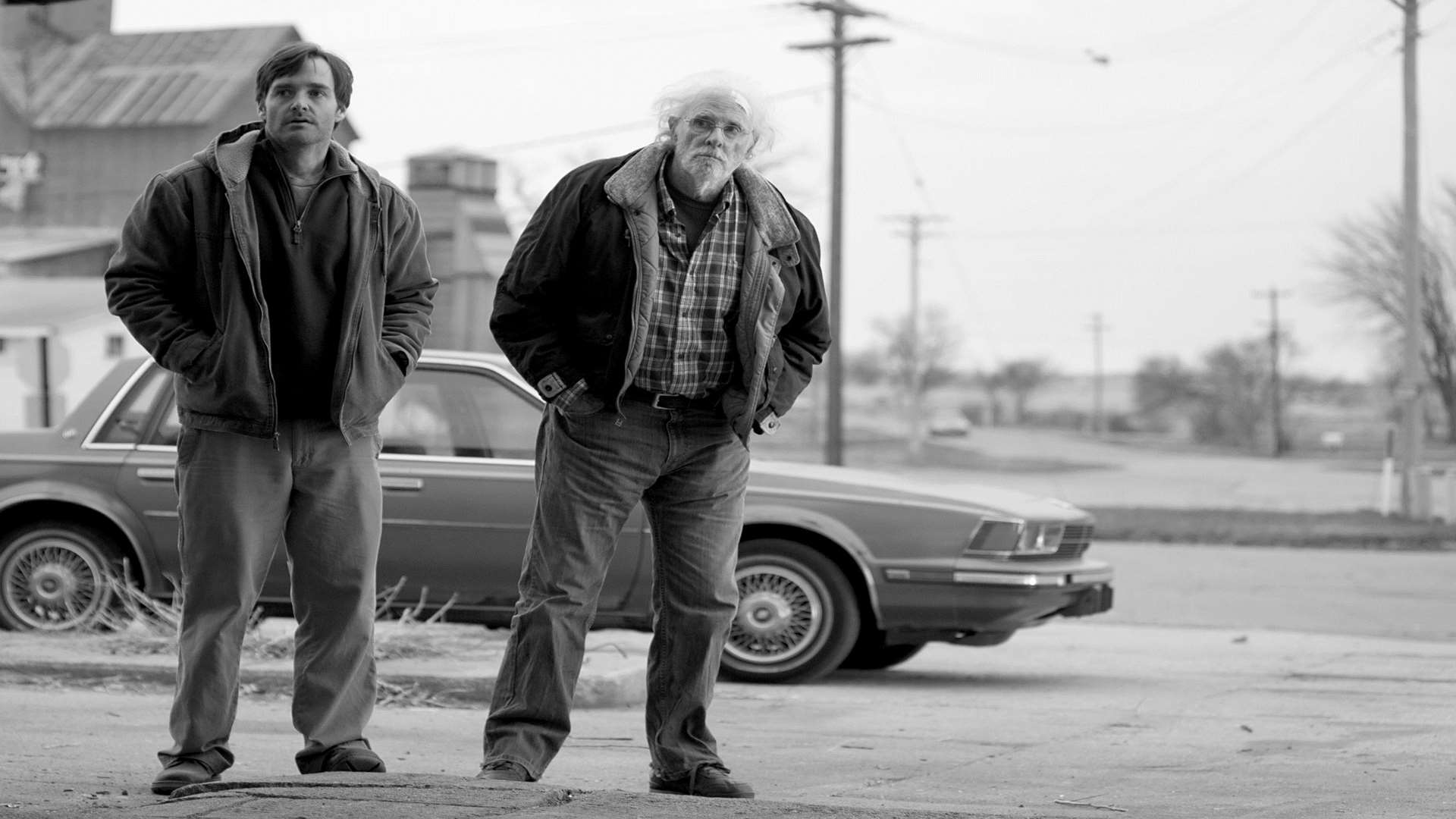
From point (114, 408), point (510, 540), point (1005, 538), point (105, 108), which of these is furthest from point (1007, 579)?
point (105, 108)

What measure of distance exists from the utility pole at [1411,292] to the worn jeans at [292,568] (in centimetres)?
2326

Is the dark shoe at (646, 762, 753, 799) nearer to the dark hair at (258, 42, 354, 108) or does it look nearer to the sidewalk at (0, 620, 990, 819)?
the sidewalk at (0, 620, 990, 819)

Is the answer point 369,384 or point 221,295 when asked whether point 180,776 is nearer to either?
point 369,384

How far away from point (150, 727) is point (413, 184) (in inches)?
653

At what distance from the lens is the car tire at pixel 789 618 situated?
7.85m

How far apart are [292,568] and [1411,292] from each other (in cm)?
2513

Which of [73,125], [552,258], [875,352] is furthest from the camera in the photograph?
[875,352]

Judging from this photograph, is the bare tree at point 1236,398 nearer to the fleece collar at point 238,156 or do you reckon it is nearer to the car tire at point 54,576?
the car tire at point 54,576

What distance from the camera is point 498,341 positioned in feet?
14.9

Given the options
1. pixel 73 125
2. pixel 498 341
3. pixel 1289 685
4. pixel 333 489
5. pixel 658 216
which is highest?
pixel 73 125

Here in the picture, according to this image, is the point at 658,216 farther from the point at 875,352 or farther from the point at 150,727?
the point at 875,352

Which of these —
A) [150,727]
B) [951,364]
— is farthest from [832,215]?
[951,364]

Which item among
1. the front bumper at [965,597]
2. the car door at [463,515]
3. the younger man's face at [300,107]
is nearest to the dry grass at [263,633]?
the car door at [463,515]

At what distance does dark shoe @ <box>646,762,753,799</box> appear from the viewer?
173 inches
